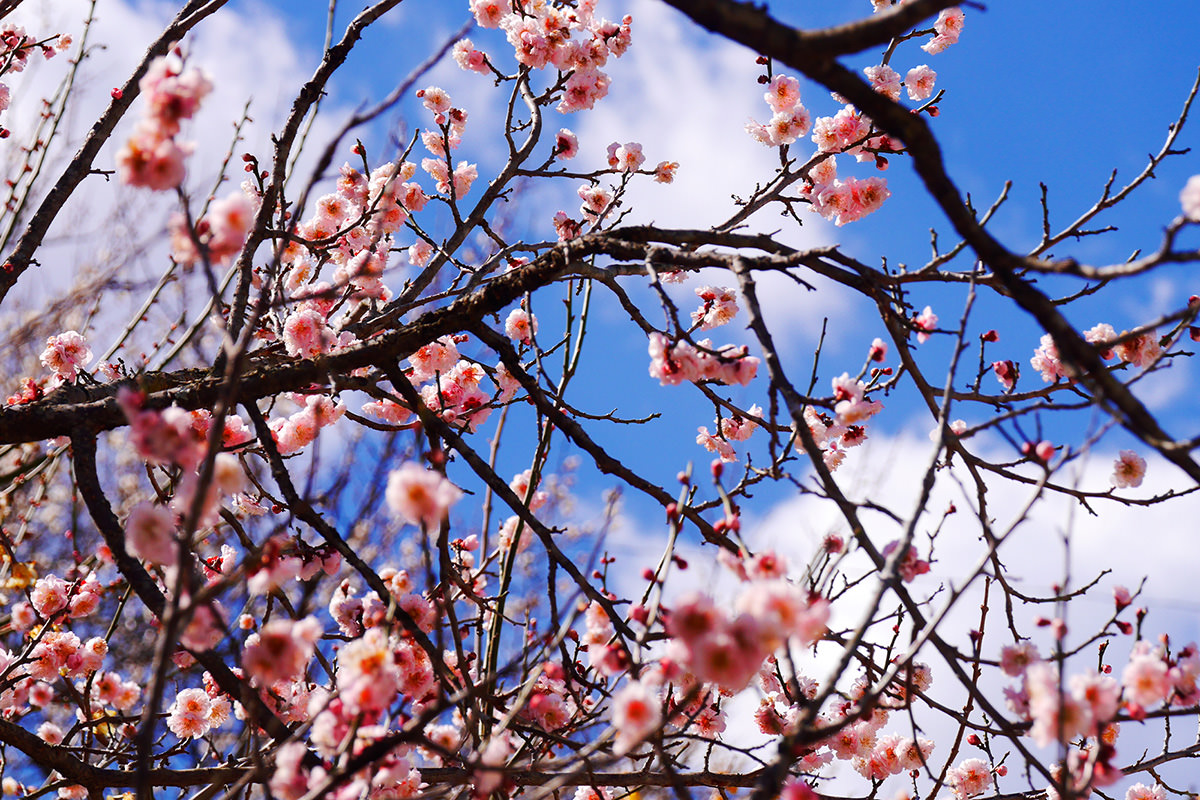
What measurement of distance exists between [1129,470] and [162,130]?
2.79 m

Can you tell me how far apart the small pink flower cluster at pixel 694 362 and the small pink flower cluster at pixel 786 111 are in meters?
1.95

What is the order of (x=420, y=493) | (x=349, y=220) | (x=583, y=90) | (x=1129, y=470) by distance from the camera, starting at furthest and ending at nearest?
(x=583, y=90)
(x=349, y=220)
(x=1129, y=470)
(x=420, y=493)

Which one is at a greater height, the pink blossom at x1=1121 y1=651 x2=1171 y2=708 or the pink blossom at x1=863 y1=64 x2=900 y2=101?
the pink blossom at x1=863 y1=64 x2=900 y2=101

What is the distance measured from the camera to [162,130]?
143cm

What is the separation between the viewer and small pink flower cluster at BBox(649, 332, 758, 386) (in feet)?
7.07

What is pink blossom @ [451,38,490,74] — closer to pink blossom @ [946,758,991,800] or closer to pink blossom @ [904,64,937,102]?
A: pink blossom @ [904,64,937,102]

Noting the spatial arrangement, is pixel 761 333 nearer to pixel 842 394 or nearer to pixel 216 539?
pixel 842 394

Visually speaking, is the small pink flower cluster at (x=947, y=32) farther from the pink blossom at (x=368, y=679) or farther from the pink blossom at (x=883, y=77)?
the pink blossom at (x=368, y=679)

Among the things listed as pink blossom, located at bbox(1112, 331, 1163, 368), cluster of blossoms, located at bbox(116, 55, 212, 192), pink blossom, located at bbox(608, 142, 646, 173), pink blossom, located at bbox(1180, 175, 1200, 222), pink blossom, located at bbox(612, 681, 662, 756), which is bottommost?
pink blossom, located at bbox(612, 681, 662, 756)

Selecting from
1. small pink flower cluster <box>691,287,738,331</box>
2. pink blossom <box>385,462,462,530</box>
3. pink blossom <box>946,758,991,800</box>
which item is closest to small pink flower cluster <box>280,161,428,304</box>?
small pink flower cluster <box>691,287,738,331</box>

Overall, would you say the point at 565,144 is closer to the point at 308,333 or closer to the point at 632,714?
the point at 308,333

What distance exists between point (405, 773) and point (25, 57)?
4346mm

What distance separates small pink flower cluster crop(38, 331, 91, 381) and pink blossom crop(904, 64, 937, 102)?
4.07m

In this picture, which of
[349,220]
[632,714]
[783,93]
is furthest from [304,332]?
[783,93]
